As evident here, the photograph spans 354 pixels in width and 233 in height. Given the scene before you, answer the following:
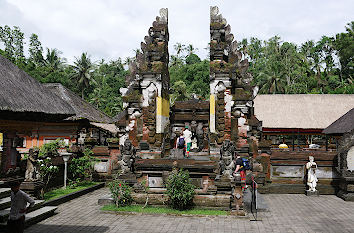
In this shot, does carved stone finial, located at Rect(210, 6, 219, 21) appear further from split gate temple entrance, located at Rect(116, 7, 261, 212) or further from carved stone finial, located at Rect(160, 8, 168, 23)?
carved stone finial, located at Rect(160, 8, 168, 23)

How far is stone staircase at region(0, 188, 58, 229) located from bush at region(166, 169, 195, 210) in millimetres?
4229

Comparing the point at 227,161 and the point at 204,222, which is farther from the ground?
the point at 227,161

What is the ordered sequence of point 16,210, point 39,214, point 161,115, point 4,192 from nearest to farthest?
point 16,210, point 39,214, point 4,192, point 161,115

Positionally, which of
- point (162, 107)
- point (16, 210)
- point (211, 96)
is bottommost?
point (16, 210)

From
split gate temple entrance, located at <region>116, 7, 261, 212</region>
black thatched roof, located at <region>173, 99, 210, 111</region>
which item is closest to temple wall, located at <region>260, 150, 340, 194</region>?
split gate temple entrance, located at <region>116, 7, 261, 212</region>

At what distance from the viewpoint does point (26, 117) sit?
210 inches

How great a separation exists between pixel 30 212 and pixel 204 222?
19.0ft

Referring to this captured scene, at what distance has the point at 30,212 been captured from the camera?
9.77 meters

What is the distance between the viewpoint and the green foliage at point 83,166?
1513cm

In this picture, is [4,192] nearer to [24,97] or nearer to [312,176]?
[24,97]

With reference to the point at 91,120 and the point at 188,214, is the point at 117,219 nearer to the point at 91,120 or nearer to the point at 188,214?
the point at 188,214

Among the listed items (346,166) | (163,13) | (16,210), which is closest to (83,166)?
(16,210)

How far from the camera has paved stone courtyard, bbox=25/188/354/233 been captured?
8.75m

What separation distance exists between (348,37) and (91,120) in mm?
46881
